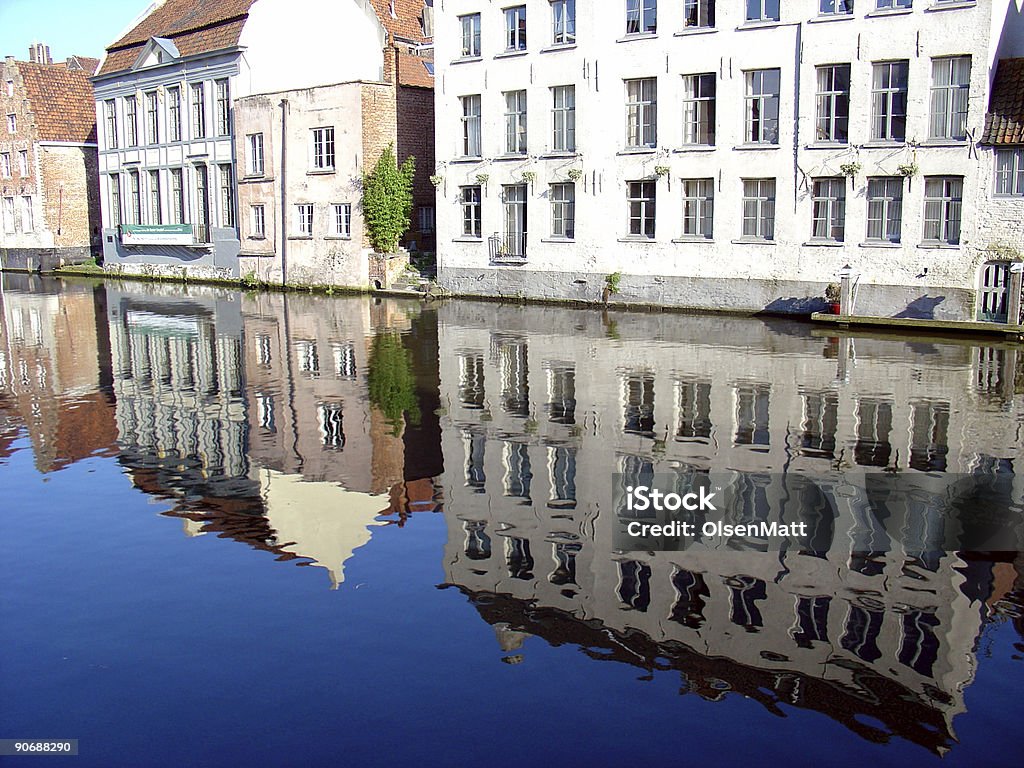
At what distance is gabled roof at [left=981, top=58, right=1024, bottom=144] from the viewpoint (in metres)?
25.8

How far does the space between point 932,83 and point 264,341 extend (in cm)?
1843

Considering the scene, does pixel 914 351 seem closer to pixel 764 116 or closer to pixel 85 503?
pixel 764 116

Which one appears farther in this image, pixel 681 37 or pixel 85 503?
pixel 681 37

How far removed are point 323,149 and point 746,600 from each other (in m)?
35.2

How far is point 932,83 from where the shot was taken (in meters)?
27.1

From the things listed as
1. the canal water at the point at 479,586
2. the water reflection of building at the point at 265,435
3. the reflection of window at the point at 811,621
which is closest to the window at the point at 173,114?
the water reflection of building at the point at 265,435

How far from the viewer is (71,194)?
58031 mm

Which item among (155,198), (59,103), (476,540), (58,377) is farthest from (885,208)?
(59,103)

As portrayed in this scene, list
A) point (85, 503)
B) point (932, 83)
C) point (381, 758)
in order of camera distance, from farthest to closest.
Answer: point (932, 83), point (85, 503), point (381, 758)

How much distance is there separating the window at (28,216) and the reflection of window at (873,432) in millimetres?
53862

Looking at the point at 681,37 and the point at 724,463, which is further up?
the point at 681,37

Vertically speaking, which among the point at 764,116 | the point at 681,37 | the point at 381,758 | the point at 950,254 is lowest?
the point at 381,758

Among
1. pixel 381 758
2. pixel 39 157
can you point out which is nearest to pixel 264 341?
pixel 381 758

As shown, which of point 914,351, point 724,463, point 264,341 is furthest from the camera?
point 264,341
